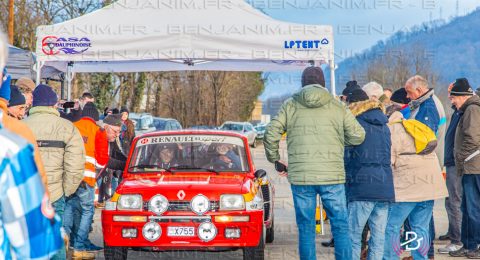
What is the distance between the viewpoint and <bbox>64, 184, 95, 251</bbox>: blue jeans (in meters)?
8.66

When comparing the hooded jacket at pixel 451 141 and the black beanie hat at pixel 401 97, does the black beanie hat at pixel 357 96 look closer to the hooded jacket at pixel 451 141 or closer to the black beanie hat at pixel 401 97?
the black beanie hat at pixel 401 97

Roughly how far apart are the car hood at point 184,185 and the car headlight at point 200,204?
0.04 metres

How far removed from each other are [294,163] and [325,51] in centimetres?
414

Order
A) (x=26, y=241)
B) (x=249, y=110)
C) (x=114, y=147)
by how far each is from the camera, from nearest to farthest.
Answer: (x=26, y=241) → (x=114, y=147) → (x=249, y=110)

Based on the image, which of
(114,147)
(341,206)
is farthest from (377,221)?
(114,147)

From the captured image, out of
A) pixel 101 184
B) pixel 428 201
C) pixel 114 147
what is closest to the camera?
pixel 428 201

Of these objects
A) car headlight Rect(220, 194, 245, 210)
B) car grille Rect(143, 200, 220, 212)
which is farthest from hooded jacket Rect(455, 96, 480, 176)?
car grille Rect(143, 200, 220, 212)

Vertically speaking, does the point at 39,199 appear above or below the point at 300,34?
below

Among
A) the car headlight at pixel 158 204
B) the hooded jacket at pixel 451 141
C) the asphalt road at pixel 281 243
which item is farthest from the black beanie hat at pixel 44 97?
the hooded jacket at pixel 451 141

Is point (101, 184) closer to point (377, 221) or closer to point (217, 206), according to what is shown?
point (217, 206)

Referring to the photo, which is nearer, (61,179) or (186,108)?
(61,179)

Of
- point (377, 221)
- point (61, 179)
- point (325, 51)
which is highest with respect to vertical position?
point (325, 51)

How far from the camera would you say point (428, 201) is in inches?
293

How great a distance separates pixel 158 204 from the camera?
25.4 ft
